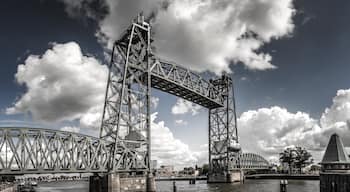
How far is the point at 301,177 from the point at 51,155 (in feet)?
249

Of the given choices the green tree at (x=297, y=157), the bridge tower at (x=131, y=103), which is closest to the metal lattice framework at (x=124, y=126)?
the bridge tower at (x=131, y=103)

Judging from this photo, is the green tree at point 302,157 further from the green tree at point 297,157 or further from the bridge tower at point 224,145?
the bridge tower at point 224,145

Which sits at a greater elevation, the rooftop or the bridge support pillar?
the rooftop

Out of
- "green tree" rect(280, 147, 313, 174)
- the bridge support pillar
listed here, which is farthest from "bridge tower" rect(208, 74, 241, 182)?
"green tree" rect(280, 147, 313, 174)

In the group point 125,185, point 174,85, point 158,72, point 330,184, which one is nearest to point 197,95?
point 174,85

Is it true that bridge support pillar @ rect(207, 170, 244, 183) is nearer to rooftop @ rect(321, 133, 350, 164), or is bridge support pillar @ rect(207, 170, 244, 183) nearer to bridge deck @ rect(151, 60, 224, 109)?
bridge deck @ rect(151, 60, 224, 109)

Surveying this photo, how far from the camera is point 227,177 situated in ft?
241

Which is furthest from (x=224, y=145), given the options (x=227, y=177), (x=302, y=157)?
(x=302, y=157)

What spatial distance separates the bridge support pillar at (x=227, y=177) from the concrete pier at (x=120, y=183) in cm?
3214

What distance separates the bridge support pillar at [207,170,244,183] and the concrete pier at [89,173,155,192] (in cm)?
3214

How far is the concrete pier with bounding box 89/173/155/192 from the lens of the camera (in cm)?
4000

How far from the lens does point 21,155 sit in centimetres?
3494

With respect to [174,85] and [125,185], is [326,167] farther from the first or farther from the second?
[174,85]

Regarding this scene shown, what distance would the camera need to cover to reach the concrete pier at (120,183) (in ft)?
131
